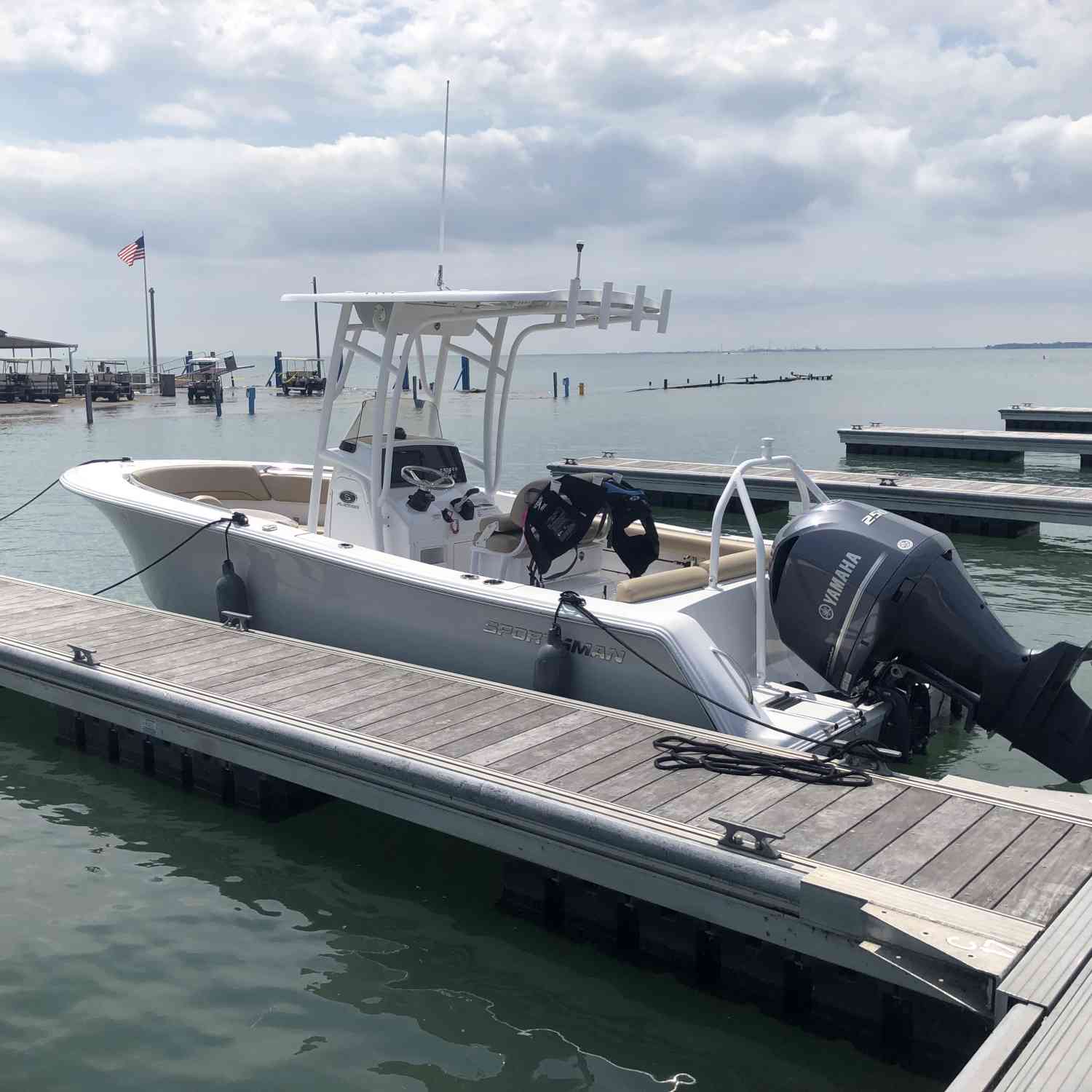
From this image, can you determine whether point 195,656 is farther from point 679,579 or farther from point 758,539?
point 758,539

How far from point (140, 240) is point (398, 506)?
42833 millimetres

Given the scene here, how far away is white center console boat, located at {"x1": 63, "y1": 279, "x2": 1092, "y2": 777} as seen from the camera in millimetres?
5469

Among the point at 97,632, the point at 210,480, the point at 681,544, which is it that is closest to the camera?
the point at 97,632

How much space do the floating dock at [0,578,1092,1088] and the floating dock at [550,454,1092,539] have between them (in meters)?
9.65

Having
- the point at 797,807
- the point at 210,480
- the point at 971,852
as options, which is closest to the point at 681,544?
the point at 797,807

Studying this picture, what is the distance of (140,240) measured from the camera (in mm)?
45531

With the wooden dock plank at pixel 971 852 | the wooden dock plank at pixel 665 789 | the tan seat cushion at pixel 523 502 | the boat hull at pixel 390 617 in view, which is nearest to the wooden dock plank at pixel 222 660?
the boat hull at pixel 390 617

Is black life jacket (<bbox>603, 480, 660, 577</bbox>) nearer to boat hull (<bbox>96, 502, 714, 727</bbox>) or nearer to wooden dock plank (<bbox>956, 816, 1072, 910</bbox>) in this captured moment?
boat hull (<bbox>96, 502, 714, 727</bbox>)

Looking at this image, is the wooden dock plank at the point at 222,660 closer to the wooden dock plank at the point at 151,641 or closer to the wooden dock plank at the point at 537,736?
the wooden dock plank at the point at 151,641

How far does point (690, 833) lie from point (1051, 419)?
29.4 m

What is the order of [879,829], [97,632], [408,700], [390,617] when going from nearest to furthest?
[879,829], [408,700], [390,617], [97,632]

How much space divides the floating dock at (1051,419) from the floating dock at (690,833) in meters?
27.9

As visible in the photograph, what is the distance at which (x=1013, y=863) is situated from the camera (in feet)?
13.3

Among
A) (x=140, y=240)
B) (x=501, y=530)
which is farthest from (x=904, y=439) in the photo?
(x=140, y=240)
